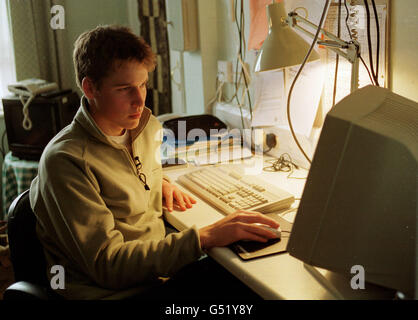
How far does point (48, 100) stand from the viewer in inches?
99.2

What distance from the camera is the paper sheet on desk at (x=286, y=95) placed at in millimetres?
1617

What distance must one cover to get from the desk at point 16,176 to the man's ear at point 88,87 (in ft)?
4.41

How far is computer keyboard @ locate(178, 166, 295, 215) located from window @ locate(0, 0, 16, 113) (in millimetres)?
2075

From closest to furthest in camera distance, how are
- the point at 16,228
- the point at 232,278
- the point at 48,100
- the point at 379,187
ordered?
the point at 379,187 < the point at 16,228 < the point at 232,278 < the point at 48,100

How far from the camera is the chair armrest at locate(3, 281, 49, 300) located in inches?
40.7

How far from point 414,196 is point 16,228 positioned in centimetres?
95

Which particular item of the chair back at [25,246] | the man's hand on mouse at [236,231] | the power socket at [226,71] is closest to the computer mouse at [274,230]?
the man's hand on mouse at [236,231]

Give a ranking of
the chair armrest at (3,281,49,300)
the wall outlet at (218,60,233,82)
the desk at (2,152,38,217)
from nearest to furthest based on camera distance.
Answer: the chair armrest at (3,281,49,300) < the wall outlet at (218,60,233,82) < the desk at (2,152,38,217)

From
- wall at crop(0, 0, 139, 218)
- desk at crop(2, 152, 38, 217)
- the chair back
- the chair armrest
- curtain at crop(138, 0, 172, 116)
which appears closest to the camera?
the chair armrest

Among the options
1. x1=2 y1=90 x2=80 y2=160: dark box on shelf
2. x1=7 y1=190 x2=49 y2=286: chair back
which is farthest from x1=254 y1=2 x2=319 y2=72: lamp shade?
x1=2 y1=90 x2=80 y2=160: dark box on shelf

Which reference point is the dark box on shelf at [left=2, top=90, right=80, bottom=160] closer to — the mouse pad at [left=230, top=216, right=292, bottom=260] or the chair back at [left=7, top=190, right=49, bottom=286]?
the chair back at [left=7, top=190, right=49, bottom=286]
